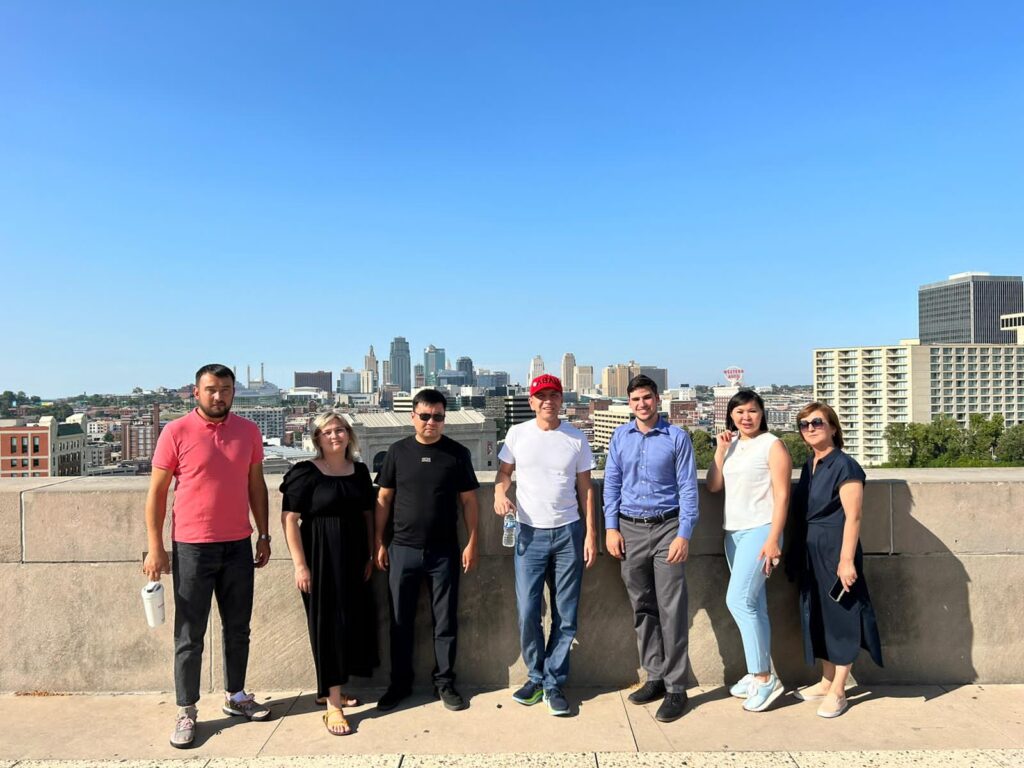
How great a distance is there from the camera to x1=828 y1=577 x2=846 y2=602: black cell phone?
160 inches

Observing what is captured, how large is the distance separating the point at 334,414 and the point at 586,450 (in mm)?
1389

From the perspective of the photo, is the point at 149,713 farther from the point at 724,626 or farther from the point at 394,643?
the point at 724,626

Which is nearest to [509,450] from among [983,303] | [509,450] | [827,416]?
[509,450]

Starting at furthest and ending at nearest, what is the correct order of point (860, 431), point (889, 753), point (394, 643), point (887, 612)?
point (860, 431), point (887, 612), point (394, 643), point (889, 753)

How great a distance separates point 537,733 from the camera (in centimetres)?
385

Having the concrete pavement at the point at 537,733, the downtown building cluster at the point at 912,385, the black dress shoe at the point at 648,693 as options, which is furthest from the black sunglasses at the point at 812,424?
the downtown building cluster at the point at 912,385

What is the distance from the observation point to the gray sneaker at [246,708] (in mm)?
4051

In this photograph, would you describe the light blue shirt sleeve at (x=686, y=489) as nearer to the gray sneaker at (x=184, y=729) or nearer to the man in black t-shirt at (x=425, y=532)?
the man in black t-shirt at (x=425, y=532)

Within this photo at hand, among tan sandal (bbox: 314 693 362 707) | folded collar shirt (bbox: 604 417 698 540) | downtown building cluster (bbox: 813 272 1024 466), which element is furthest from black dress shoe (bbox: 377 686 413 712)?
downtown building cluster (bbox: 813 272 1024 466)

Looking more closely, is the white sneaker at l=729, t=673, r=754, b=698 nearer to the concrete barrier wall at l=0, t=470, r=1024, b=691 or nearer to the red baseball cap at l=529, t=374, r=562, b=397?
the concrete barrier wall at l=0, t=470, r=1024, b=691

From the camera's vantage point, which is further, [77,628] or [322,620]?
[77,628]

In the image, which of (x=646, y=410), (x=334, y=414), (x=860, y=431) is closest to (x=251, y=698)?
(x=334, y=414)

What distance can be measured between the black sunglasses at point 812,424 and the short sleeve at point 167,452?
3315mm

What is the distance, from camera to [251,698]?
4.11 meters
